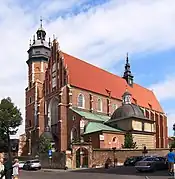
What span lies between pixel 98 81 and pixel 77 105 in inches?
382

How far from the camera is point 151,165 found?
2852 cm

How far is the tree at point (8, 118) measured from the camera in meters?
65.7

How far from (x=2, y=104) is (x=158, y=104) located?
3938 cm

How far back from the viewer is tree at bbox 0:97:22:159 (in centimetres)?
6569

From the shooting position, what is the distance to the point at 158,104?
283 feet

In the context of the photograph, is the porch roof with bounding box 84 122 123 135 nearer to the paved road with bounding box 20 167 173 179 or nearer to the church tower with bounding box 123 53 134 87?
the paved road with bounding box 20 167 173 179

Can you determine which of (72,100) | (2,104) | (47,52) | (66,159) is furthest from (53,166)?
(47,52)

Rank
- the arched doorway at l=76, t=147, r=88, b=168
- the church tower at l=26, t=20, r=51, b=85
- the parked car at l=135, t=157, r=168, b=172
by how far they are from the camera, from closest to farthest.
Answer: the parked car at l=135, t=157, r=168, b=172 → the arched doorway at l=76, t=147, r=88, b=168 → the church tower at l=26, t=20, r=51, b=85

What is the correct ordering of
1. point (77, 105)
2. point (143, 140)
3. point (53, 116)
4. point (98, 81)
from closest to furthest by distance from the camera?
1. point (143, 140)
2. point (77, 105)
3. point (53, 116)
4. point (98, 81)

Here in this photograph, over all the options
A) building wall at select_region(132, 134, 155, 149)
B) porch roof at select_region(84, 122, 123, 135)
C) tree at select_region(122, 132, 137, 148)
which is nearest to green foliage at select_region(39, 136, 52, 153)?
porch roof at select_region(84, 122, 123, 135)

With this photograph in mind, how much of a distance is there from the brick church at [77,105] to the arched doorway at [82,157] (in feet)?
26.9

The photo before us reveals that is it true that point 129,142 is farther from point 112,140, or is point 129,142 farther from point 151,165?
point 151,165

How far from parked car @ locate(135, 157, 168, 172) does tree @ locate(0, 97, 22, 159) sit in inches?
1610

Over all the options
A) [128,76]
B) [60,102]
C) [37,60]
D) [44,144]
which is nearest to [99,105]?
[60,102]
